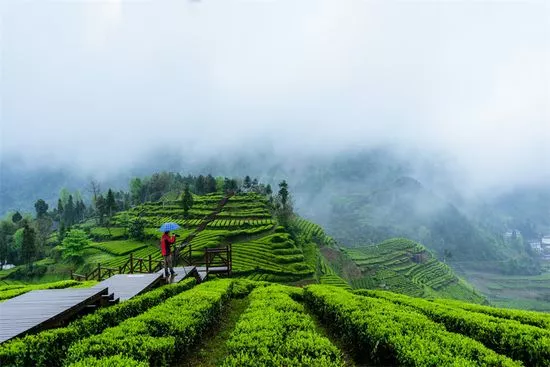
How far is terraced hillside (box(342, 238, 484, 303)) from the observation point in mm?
89438

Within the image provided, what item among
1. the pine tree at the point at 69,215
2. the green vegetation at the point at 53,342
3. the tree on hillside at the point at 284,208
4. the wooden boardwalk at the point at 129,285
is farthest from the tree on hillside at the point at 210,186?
the green vegetation at the point at 53,342

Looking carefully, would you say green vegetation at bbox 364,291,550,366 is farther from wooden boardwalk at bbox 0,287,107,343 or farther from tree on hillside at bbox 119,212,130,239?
tree on hillside at bbox 119,212,130,239

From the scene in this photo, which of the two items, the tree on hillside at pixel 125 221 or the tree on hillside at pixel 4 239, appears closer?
the tree on hillside at pixel 4 239

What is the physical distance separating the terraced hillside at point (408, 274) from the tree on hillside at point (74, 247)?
60189 mm

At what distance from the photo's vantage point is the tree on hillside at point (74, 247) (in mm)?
64000

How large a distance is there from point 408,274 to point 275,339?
109 meters

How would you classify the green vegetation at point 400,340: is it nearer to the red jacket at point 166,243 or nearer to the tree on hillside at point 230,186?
the red jacket at point 166,243

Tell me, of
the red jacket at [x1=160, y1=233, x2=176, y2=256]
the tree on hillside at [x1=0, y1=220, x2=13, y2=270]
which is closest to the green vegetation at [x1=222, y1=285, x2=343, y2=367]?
the red jacket at [x1=160, y1=233, x2=176, y2=256]

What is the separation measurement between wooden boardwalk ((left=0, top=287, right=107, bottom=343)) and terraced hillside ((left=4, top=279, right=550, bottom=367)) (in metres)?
0.29

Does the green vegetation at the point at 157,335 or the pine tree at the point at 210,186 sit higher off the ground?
the pine tree at the point at 210,186

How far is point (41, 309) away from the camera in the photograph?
843 centimetres

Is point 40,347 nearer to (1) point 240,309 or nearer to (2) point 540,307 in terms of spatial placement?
(1) point 240,309

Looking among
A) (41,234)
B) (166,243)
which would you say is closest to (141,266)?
(166,243)

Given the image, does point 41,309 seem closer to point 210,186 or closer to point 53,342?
point 53,342
